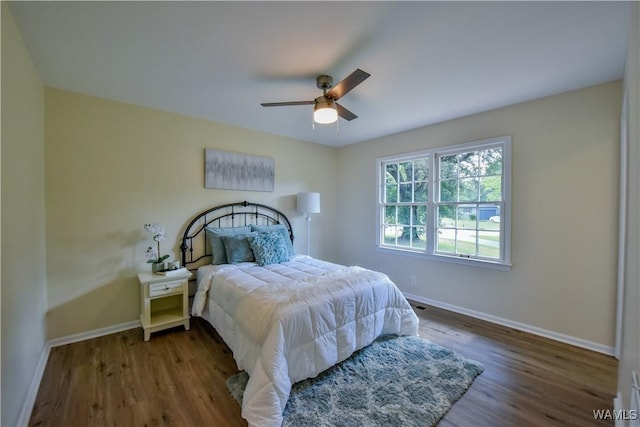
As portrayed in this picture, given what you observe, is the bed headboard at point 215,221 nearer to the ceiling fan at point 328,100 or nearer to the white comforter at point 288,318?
the white comforter at point 288,318

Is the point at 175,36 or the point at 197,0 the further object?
the point at 175,36

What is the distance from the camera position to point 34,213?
214 centimetres

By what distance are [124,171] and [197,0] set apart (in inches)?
84.7

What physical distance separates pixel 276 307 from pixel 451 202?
8.87 feet

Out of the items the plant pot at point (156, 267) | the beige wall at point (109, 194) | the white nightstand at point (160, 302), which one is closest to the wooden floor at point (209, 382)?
the white nightstand at point (160, 302)

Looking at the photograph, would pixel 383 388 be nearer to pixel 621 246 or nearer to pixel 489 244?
pixel 489 244

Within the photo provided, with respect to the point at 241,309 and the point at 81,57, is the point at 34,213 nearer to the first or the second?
the point at 81,57

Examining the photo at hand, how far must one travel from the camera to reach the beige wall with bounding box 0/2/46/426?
4.86 ft

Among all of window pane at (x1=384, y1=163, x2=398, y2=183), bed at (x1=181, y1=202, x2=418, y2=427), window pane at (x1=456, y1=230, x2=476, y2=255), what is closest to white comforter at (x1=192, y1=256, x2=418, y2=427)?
bed at (x1=181, y1=202, x2=418, y2=427)

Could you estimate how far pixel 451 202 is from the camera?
351 centimetres

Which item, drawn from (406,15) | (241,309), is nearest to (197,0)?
(406,15)

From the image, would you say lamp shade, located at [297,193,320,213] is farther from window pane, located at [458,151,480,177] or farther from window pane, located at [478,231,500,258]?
window pane, located at [478,231,500,258]

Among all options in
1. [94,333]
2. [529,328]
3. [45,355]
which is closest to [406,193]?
[529,328]

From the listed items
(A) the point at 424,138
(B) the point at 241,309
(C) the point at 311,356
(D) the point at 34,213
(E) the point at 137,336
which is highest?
(A) the point at 424,138
